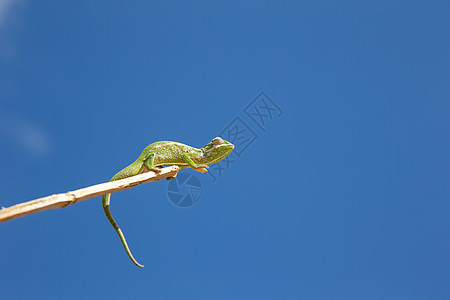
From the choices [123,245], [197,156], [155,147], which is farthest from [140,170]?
[123,245]

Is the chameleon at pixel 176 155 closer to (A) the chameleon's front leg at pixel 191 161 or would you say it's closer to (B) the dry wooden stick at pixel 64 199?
(A) the chameleon's front leg at pixel 191 161

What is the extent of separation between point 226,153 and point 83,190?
4.01 feet

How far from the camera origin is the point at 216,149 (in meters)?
3.14

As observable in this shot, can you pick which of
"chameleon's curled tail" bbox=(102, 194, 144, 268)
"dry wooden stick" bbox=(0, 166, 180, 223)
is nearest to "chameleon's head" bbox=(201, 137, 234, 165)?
"dry wooden stick" bbox=(0, 166, 180, 223)

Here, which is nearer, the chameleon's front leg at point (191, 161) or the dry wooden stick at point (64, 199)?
the dry wooden stick at point (64, 199)

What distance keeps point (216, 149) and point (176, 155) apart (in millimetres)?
349

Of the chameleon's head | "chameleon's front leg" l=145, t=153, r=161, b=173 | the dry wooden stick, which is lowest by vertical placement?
the dry wooden stick

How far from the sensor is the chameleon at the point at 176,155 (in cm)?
309

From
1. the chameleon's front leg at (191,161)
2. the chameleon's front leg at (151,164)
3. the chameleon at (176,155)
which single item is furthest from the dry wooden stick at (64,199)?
the chameleon's front leg at (191,161)

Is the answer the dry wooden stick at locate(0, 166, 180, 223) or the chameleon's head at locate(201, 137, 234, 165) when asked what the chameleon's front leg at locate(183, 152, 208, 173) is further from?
the dry wooden stick at locate(0, 166, 180, 223)

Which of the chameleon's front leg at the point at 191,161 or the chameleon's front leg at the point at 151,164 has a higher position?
the chameleon's front leg at the point at 151,164

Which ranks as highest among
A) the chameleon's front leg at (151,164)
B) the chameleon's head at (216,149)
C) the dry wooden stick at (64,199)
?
the chameleon's front leg at (151,164)

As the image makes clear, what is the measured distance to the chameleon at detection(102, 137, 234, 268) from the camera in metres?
3.09

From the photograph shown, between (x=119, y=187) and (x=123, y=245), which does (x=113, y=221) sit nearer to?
(x=123, y=245)
